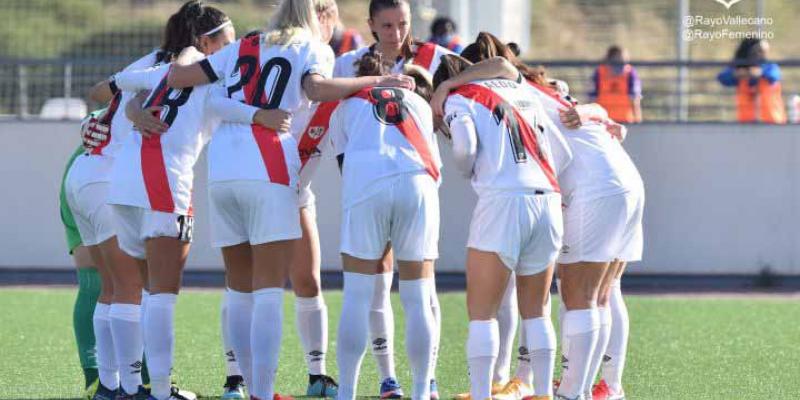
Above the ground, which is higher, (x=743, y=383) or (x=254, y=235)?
(x=254, y=235)

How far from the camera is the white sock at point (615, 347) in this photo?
7125 mm

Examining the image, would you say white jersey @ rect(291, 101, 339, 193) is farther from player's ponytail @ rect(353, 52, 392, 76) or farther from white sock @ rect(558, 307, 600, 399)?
white sock @ rect(558, 307, 600, 399)

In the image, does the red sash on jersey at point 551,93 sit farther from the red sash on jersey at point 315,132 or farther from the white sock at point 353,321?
the white sock at point 353,321

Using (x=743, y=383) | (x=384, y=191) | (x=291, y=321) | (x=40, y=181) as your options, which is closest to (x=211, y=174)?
(x=384, y=191)

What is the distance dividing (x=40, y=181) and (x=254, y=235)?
8.31m

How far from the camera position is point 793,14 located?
17297mm

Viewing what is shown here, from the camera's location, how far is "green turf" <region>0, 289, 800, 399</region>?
24.9 feet

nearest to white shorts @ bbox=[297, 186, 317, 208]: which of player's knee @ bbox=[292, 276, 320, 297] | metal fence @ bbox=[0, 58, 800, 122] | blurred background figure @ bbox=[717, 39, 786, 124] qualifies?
player's knee @ bbox=[292, 276, 320, 297]

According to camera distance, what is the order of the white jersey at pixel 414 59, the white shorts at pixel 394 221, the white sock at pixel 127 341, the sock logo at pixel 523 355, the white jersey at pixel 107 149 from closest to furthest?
the white shorts at pixel 394 221
the white sock at pixel 127 341
the white jersey at pixel 107 149
the white jersey at pixel 414 59
the sock logo at pixel 523 355

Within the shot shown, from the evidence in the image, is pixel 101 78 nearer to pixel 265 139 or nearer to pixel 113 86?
pixel 113 86

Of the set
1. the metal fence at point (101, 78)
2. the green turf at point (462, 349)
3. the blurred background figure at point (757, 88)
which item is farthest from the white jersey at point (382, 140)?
the blurred background figure at point (757, 88)

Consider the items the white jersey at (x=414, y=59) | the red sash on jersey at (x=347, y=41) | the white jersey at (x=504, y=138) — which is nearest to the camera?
the white jersey at (x=504, y=138)

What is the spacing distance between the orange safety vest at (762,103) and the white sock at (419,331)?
8.14m

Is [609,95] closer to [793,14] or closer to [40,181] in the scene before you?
[793,14]
